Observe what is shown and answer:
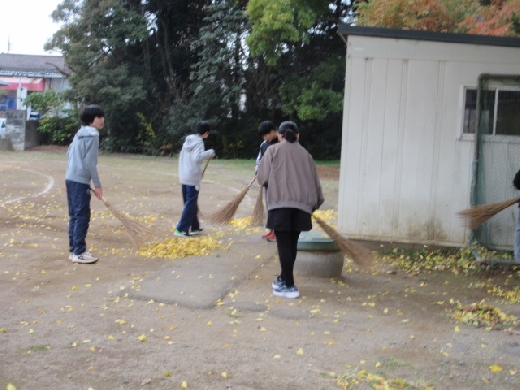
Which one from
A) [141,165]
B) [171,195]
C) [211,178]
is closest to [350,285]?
[171,195]

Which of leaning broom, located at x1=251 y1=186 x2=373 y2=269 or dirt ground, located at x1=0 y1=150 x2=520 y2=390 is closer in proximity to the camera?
dirt ground, located at x1=0 y1=150 x2=520 y2=390

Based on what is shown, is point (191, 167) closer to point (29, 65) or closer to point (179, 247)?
point (179, 247)

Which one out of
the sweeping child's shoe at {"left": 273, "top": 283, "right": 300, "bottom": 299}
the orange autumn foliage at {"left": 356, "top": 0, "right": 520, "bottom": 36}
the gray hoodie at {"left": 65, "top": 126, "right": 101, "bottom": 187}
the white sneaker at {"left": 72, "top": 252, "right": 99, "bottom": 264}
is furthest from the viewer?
the orange autumn foliage at {"left": 356, "top": 0, "right": 520, "bottom": 36}

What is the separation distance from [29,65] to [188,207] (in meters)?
47.3

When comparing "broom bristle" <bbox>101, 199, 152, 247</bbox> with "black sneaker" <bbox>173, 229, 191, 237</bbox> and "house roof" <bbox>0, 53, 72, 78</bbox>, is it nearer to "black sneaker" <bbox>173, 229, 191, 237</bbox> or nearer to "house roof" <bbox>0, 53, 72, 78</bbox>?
"black sneaker" <bbox>173, 229, 191, 237</bbox>

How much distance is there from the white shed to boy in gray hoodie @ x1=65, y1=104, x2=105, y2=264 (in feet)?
9.81

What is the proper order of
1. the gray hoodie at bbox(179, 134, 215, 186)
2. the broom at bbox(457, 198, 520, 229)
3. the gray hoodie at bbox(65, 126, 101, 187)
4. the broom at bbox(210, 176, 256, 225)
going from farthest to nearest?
1. the gray hoodie at bbox(179, 134, 215, 186)
2. the broom at bbox(210, 176, 256, 225)
3. the gray hoodie at bbox(65, 126, 101, 187)
4. the broom at bbox(457, 198, 520, 229)

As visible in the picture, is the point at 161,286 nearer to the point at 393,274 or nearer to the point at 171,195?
the point at 393,274

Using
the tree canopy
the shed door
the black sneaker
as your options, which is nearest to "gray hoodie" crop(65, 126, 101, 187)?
the black sneaker

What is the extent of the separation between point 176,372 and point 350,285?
3201 millimetres

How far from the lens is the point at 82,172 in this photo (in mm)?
8344

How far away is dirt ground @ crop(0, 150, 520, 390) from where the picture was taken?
4871 millimetres

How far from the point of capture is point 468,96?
892 cm

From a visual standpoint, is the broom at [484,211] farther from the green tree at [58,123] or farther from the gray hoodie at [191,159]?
the green tree at [58,123]
